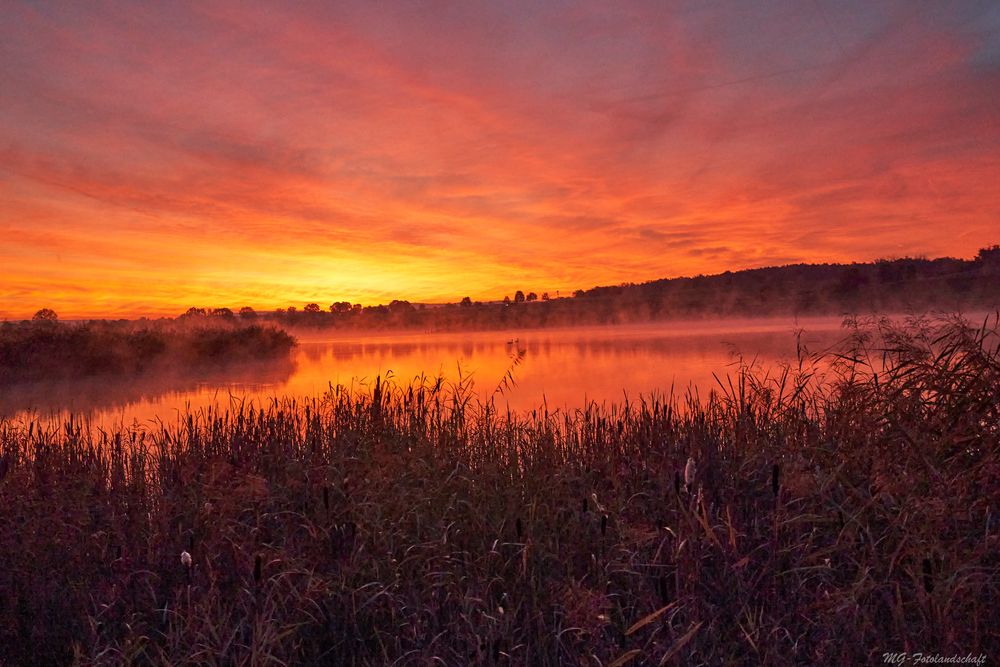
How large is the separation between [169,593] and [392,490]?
201 centimetres

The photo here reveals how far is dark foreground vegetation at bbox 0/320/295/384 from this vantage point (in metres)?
23.9

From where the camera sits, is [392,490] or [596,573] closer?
[596,573]

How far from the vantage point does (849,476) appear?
564 cm

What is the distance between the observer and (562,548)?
487 centimetres

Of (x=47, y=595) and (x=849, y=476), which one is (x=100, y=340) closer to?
(x=47, y=595)

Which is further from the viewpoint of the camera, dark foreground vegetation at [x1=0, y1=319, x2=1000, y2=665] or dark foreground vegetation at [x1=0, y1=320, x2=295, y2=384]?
dark foreground vegetation at [x1=0, y1=320, x2=295, y2=384]

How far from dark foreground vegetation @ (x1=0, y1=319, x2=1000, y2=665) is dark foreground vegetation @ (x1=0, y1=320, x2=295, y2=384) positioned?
2073cm

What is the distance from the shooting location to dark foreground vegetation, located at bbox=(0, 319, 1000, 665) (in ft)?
12.3

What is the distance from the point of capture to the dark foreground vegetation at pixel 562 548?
3.74 meters

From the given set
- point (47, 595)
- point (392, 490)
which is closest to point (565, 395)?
point (392, 490)

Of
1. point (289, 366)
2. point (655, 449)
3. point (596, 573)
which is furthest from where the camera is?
point (289, 366)

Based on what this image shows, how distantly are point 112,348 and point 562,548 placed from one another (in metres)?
28.1

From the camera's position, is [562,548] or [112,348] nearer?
[562,548]

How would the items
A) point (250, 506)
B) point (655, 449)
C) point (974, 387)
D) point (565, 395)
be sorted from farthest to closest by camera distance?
point (565, 395) → point (655, 449) → point (250, 506) → point (974, 387)
